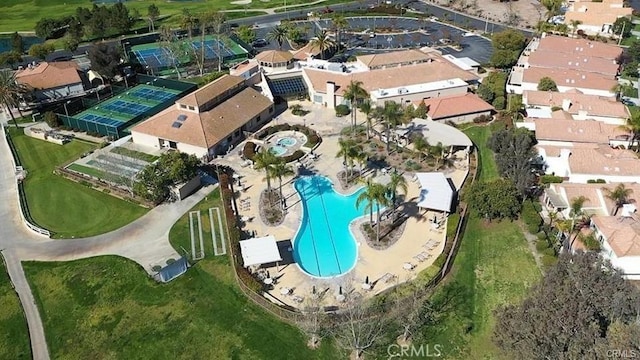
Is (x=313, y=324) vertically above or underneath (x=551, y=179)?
underneath

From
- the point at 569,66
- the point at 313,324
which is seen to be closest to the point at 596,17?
the point at 569,66

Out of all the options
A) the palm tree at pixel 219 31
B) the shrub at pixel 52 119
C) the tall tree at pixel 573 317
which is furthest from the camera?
the palm tree at pixel 219 31

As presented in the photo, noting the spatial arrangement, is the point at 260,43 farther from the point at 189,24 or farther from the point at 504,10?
the point at 504,10

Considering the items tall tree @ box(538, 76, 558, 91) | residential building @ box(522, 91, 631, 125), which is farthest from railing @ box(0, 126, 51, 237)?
tall tree @ box(538, 76, 558, 91)

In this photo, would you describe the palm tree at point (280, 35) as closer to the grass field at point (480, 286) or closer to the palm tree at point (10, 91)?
the palm tree at point (10, 91)

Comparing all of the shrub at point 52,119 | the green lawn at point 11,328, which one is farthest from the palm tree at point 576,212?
the shrub at point 52,119

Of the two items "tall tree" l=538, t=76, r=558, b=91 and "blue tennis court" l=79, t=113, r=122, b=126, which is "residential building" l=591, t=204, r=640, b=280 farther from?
"blue tennis court" l=79, t=113, r=122, b=126

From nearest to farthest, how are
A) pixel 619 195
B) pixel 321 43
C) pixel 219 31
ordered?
pixel 619 195 < pixel 321 43 < pixel 219 31

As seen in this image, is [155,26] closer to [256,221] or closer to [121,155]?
[121,155]
